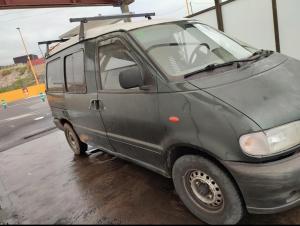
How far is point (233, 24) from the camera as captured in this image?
8180 millimetres

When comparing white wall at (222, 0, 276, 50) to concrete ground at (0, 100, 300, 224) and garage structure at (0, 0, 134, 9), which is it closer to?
concrete ground at (0, 100, 300, 224)

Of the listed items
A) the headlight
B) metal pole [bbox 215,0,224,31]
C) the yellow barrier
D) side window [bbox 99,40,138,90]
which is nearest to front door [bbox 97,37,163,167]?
side window [bbox 99,40,138,90]

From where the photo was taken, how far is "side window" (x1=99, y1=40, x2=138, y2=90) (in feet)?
11.9

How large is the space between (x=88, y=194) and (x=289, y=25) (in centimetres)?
565

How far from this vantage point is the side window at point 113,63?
143 inches

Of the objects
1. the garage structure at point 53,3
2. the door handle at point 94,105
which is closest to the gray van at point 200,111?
the door handle at point 94,105

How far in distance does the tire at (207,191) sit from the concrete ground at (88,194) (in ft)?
0.56

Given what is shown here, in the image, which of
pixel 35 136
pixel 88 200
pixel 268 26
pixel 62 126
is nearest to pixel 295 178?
pixel 88 200

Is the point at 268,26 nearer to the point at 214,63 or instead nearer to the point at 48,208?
the point at 214,63

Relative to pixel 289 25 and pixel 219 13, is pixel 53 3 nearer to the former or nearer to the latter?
pixel 219 13

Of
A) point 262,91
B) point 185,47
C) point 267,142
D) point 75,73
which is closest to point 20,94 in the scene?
point 75,73

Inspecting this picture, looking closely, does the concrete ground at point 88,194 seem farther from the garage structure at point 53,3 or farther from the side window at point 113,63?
the garage structure at point 53,3

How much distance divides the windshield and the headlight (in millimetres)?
978

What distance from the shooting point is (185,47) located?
3.58 metres
